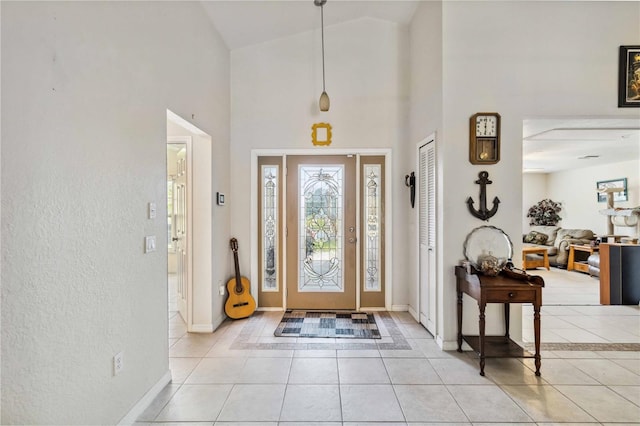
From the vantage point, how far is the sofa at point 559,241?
7.08 m

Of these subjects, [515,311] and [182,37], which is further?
[515,311]

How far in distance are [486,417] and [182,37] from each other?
366 centimetres

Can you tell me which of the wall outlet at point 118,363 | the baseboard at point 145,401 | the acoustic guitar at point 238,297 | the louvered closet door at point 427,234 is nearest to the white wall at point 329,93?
the acoustic guitar at point 238,297

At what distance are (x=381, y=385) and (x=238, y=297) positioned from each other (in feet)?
6.88

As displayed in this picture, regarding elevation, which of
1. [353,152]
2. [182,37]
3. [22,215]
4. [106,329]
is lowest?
[106,329]

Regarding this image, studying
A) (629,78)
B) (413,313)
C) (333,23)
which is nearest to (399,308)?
(413,313)

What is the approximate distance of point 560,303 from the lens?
4.59m

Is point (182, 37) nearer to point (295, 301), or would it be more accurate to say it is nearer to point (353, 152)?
point (353, 152)

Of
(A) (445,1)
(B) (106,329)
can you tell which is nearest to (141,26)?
(B) (106,329)

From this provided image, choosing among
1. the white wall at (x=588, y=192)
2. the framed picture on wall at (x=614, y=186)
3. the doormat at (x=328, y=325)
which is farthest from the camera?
the framed picture on wall at (x=614, y=186)

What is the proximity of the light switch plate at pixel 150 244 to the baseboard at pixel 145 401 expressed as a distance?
965 mm

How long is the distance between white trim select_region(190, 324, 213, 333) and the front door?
108 cm

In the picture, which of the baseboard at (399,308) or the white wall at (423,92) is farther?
the baseboard at (399,308)

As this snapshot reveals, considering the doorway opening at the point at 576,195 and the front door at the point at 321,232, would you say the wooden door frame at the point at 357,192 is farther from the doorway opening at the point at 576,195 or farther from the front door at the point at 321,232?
the doorway opening at the point at 576,195
